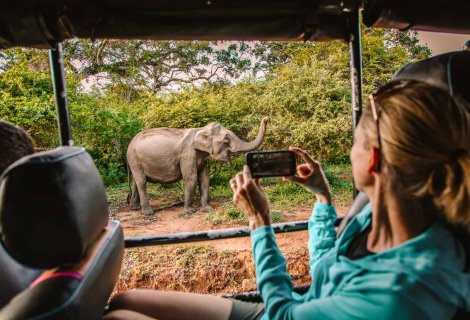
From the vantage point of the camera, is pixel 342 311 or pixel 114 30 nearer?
pixel 342 311

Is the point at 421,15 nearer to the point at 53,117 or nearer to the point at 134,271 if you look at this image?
the point at 134,271

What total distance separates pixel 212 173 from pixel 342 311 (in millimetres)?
9101

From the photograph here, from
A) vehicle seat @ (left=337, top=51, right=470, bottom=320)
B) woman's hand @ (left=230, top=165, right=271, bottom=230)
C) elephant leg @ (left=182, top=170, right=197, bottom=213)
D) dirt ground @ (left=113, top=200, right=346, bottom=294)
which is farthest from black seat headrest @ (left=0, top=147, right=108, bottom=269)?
elephant leg @ (left=182, top=170, right=197, bottom=213)

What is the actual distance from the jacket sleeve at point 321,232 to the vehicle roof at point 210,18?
0.90 metres

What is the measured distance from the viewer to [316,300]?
0.91 meters

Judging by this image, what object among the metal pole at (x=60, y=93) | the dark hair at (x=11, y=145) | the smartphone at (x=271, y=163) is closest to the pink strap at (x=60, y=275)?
the dark hair at (x=11, y=145)

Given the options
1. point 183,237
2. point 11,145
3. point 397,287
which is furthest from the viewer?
point 183,237

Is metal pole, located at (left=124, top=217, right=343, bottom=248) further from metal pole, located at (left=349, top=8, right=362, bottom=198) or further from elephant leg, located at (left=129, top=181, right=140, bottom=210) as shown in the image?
elephant leg, located at (left=129, top=181, right=140, bottom=210)

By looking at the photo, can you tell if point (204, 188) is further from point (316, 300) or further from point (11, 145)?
point (316, 300)

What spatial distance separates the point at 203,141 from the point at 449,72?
7016 millimetres

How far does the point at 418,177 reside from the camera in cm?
81

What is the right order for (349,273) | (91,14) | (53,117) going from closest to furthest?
(349,273) < (91,14) < (53,117)

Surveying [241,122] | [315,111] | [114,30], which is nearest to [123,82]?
[241,122]

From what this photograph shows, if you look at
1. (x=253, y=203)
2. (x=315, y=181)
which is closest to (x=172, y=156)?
(x=315, y=181)
